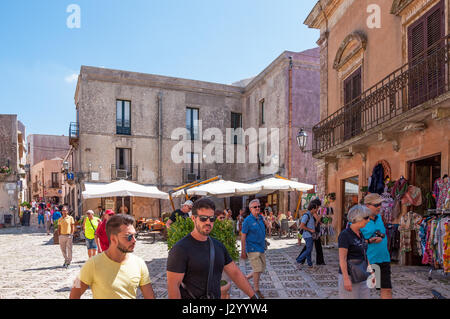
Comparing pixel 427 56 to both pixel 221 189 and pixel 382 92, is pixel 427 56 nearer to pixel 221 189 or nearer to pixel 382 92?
pixel 382 92

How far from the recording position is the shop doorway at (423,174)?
30.6ft

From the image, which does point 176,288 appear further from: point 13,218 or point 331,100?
point 13,218

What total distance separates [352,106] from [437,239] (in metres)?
5.16

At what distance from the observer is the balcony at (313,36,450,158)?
26.3ft

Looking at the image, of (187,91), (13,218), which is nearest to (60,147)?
(13,218)

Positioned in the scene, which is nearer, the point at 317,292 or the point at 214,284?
the point at 214,284

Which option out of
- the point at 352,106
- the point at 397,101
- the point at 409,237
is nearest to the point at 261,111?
the point at 352,106

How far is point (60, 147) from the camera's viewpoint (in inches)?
2211

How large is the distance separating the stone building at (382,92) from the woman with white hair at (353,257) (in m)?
4.50

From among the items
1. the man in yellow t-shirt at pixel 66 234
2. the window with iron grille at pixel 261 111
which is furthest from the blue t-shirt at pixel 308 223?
the window with iron grille at pixel 261 111

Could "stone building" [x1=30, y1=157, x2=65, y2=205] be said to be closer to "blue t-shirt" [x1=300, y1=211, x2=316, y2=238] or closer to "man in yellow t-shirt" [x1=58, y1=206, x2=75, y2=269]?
"man in yellow t-shirt" [x1=58, y1=206, x2=75, y2=269]

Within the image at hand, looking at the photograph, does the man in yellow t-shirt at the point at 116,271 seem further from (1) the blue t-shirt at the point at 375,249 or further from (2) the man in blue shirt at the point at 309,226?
(2) the man in blue shirt at the point at 309,226

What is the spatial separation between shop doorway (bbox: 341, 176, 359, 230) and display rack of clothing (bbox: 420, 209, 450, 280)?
4605 mm

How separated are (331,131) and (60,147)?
168 feet
